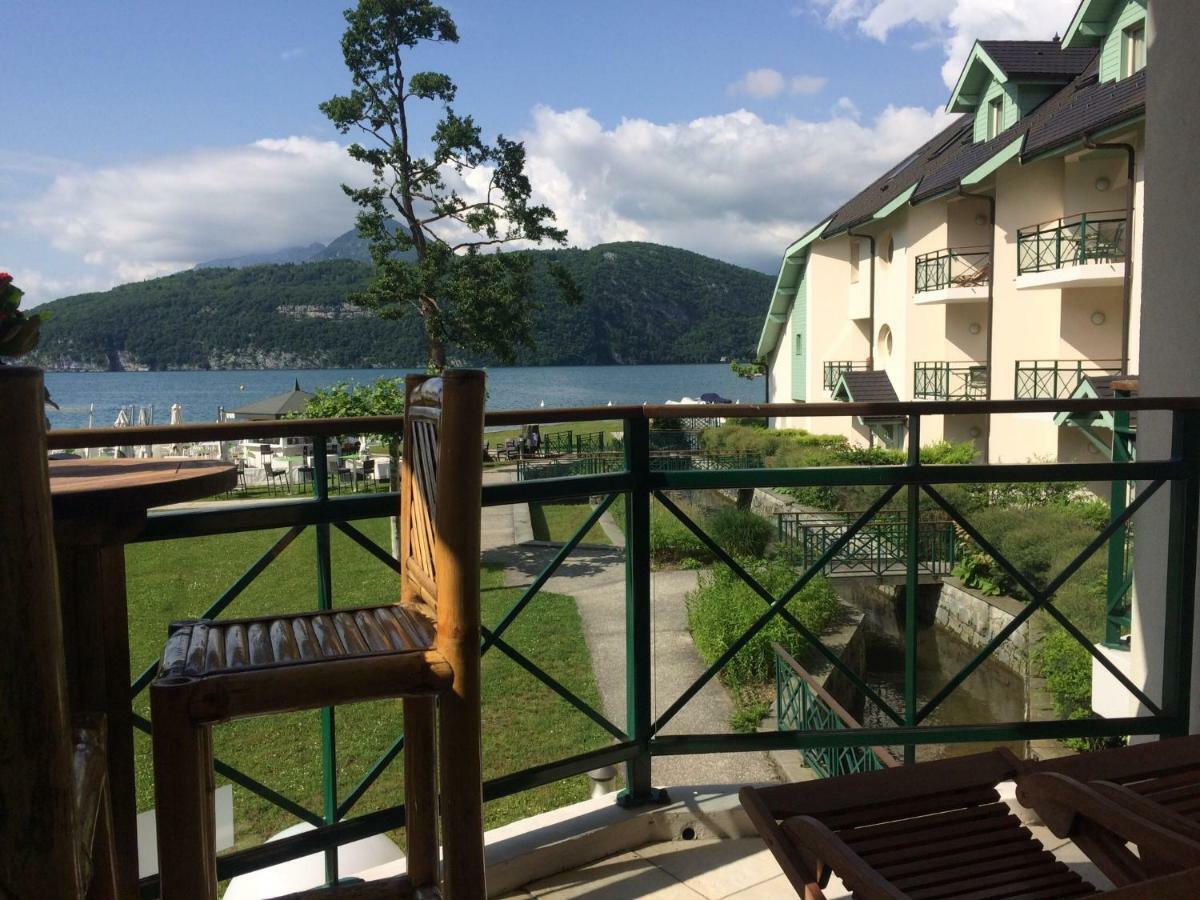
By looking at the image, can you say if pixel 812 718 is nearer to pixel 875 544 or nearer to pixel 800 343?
pixel 875 544

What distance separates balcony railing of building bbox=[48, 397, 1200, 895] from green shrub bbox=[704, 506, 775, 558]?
850 cm

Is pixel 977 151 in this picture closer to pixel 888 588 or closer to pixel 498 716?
pixel 888 588

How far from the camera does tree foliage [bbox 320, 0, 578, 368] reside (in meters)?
18.0

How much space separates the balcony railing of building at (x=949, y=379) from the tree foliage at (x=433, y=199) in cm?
786

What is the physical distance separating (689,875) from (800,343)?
79.3ft

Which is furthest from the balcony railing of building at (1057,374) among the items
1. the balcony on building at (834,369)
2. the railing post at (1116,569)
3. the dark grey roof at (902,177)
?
the railing post at (1116,569)

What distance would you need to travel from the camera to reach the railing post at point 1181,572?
2.50m

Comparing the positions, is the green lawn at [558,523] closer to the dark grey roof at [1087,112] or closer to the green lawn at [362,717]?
the green lawn at [362,717]

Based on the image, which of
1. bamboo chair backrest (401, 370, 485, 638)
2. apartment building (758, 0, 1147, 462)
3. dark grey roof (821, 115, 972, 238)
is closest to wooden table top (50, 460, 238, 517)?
bamboo chair backrest (401, 370, 485, 638)

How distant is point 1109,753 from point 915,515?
32.0 inches

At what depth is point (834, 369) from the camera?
74.8ft

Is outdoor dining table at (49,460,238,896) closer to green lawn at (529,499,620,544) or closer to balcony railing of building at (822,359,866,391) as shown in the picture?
green lawn at (529,499,620,544)

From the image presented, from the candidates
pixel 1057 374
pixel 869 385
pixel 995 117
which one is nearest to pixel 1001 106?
pixel 995 117

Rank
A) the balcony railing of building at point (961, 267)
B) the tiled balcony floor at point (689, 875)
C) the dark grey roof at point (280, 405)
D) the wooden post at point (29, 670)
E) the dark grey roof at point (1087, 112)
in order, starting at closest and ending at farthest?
1. the wooden post at point (29, 670)
2. the tiled balcony floor at point (689, 875)
3. the dark grey roof at point (1087, 112)
4. the balcony railing of building at point (961, 267)
5. the dark grey roof at point (280, 405)
